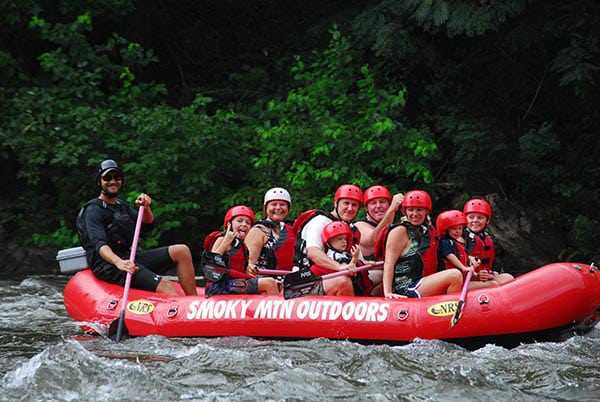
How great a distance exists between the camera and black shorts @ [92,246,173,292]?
28.9 ft

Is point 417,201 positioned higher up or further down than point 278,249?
higher up

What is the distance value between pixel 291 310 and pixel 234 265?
800 mm

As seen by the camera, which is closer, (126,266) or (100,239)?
(126,266)

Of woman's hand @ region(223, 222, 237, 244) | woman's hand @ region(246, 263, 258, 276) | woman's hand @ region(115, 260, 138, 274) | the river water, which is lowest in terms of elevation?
the river water

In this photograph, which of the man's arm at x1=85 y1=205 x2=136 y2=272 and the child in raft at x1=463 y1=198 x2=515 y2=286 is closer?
the child in raft at x1=463 y1=198 x2=515 y2=286

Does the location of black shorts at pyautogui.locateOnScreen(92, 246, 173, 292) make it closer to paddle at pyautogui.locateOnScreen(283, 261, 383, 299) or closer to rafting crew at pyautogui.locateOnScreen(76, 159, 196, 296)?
rafting crew at pyautogui.locateOnScreen(76, 159, 196, 296)

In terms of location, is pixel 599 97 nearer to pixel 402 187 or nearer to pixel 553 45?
pixel 553 45

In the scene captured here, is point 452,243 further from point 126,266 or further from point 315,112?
point 315,112

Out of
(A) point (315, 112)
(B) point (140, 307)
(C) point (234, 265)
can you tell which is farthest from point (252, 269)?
(A) point (315, 112)

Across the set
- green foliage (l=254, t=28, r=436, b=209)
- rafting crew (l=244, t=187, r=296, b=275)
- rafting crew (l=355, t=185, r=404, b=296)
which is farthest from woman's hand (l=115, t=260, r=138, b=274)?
green foliage (l=254, t=28, r=436, b=209)

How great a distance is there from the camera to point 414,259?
7.98 m

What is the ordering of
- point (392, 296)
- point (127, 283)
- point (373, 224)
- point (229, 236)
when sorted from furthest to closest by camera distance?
point (373, 224), point (127, 283), point (229, 236), point (392, 296)

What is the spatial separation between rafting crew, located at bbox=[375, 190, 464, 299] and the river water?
59 centimetres

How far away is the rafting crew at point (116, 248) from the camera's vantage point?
28.7 feet
